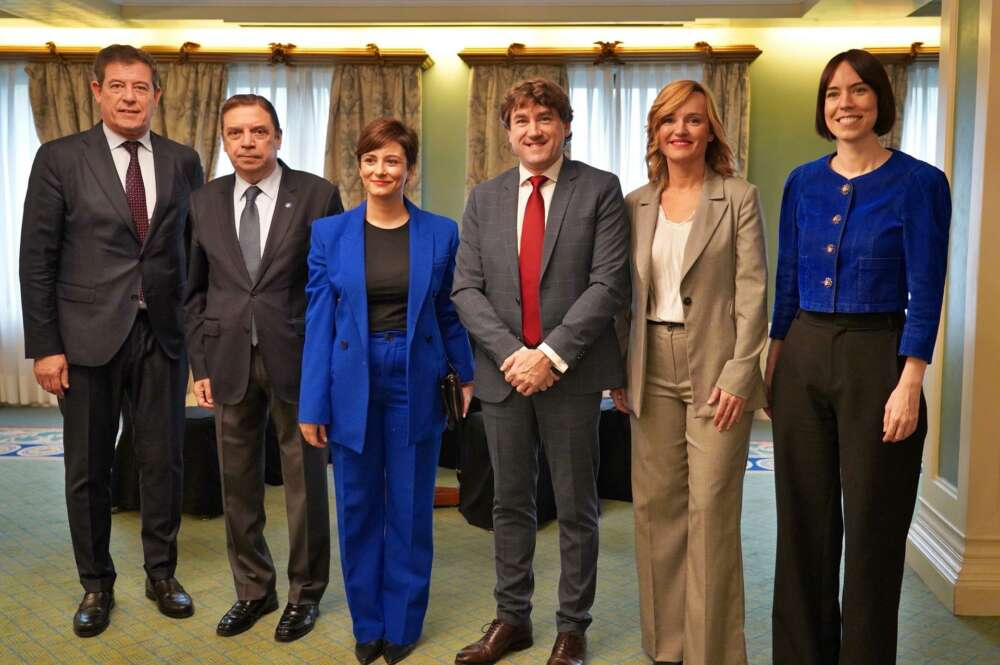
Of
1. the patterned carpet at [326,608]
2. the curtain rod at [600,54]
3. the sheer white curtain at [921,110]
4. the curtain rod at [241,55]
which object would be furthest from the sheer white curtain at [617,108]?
the patterned carpet at [326,608]

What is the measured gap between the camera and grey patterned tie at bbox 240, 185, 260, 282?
297 cm

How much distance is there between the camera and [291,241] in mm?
2955

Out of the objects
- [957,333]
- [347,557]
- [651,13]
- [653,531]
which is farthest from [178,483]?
[651,13]

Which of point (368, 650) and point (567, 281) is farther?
point (368, 650)

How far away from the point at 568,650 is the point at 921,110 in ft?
18.4

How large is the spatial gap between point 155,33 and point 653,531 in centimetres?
611

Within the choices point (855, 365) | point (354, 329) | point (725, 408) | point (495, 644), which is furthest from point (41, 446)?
point (855, 365)

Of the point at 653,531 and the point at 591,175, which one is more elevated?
the point at 591,175

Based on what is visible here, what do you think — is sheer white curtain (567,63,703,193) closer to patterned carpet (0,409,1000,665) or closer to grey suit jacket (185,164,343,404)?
patterned carpet (0,409,1000,665)

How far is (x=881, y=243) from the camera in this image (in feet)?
7.58

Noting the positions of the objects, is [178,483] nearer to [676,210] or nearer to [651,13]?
[676,210]

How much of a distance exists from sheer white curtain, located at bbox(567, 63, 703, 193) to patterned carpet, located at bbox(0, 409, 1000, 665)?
3.50 meters

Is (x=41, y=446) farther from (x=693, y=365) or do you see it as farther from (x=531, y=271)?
(x=693, y=365)

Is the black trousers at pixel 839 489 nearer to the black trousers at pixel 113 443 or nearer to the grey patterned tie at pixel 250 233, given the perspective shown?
the grey patterned tie at pixel 250 233
